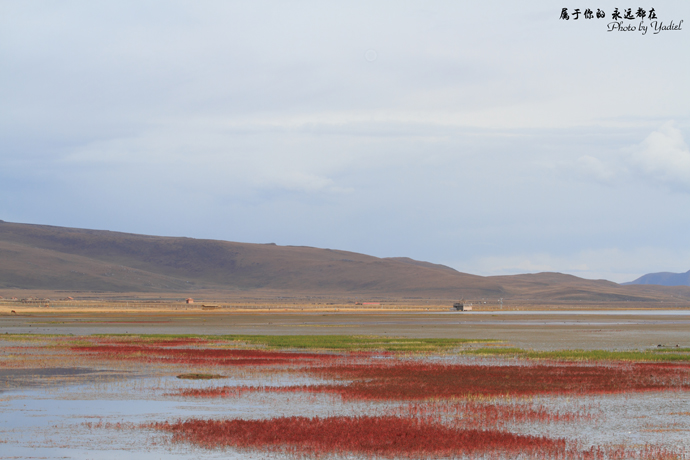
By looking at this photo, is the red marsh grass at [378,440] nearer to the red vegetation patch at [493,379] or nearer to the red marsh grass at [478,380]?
the red marsh grass at [478,380]

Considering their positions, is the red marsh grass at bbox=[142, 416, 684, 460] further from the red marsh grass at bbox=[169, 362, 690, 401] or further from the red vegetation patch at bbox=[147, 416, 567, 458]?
the red marsh grass at bbox=[169, 362, 690, 401]

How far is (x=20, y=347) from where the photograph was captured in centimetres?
3966

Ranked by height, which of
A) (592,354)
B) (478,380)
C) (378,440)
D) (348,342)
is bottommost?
(348,342)

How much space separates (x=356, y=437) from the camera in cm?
1589

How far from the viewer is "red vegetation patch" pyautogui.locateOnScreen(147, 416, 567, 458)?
1500 centimetres

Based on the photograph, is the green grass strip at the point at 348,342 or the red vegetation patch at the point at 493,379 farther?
the green grass strip at the point at 348,342

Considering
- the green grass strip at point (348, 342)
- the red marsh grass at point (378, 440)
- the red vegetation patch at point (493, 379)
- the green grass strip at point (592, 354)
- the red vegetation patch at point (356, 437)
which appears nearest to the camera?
the red marsh grass at point (378, 440)

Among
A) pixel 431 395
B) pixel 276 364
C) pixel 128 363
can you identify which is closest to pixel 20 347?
pixel 128 363

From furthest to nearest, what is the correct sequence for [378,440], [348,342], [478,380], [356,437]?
[348,342]
[478,380]
[356,437]
[378,440]

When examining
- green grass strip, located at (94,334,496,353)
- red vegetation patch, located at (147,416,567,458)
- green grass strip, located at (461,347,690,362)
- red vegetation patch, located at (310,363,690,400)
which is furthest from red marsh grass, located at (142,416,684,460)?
green grass strip, located at (94,334,496,353)

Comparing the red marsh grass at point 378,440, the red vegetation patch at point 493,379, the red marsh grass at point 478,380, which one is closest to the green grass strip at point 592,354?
the red marsh grass at point 478,380

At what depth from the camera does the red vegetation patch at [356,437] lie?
15.0m

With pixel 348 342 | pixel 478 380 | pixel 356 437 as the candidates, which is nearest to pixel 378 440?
pixel 356 437

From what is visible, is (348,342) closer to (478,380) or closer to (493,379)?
(493,379)
